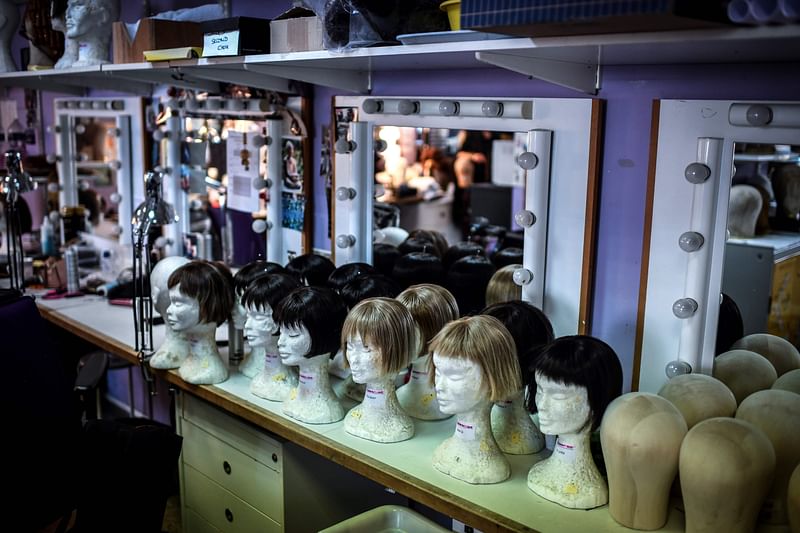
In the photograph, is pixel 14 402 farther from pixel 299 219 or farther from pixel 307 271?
pixel 299 219

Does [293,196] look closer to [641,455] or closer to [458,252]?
[458,252]

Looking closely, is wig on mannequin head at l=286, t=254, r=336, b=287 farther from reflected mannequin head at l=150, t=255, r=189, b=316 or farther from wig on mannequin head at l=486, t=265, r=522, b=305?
wig on mannequin head at l=486, t=265, r=522, b=305

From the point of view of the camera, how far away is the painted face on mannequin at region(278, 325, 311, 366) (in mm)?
2066

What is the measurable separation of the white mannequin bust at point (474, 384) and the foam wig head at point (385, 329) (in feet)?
0.51

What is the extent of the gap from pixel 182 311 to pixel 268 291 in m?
0.33

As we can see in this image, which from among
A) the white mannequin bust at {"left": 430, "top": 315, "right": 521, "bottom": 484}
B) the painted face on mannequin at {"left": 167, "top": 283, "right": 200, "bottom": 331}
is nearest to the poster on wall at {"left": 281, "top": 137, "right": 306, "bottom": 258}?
the painted face on mannequin at {"left": 167, "top": 283, "right": 200, "bottom": 331}

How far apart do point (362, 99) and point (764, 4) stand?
1.51m

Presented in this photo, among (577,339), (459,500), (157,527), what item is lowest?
(157,527)

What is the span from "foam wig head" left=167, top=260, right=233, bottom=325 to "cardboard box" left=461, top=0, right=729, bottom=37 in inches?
48.2

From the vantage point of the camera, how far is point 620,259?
2102 mm

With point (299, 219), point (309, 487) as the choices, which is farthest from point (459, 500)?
point (299, 219)

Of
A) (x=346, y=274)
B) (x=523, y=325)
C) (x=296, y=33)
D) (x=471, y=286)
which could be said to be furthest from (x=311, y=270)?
(x=523, y=325)

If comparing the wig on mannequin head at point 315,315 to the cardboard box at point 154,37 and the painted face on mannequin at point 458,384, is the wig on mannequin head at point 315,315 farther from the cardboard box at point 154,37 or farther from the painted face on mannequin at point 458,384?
the cardboard box at point 154,37

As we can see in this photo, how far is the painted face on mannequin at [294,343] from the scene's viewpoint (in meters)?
2.07
